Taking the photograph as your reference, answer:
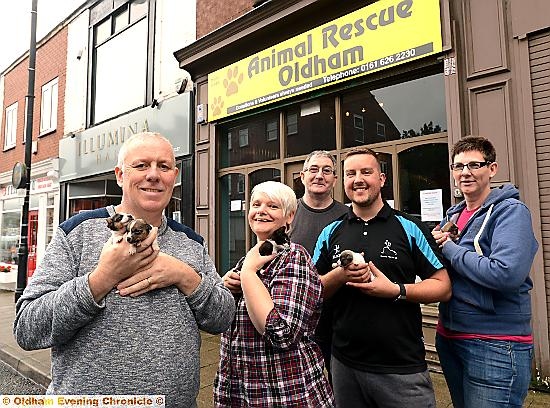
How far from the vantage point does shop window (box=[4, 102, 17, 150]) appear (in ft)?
47.5

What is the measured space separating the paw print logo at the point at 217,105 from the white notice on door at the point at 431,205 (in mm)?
3950

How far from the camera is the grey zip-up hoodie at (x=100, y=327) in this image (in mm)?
1301

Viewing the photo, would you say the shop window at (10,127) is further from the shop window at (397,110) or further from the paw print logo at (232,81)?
the shop window at (397,110)

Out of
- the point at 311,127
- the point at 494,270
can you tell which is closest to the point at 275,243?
the point at 494,270

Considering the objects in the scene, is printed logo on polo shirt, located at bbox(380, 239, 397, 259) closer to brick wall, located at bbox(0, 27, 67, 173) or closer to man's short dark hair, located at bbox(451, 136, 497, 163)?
man's short dark hair, located at bbox(451, 136, 497, 163)

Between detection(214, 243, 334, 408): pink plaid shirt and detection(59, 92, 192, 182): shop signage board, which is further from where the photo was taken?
detection(59, 92, 192, 182): shop signage board

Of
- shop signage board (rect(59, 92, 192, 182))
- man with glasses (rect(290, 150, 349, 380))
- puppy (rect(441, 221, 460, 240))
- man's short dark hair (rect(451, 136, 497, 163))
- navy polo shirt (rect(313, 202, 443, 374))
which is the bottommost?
navy polo shirt (rect(313, 202, 443, 374))

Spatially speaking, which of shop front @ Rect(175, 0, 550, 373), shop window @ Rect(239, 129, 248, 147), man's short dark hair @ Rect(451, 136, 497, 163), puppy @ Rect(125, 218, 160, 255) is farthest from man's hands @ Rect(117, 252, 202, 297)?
shop window @ Rect(239, 129, 248, 147)

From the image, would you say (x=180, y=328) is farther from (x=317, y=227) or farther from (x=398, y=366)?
(x=317, y=227)

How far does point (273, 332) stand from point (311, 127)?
475 centimetres

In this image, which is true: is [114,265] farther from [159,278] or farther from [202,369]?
[202,369]

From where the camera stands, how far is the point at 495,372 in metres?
1.92

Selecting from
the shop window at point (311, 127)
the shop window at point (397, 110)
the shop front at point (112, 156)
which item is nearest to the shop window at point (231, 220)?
the shop front at point (112, 156)

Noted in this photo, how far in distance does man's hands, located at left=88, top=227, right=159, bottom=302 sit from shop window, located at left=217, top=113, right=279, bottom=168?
5.38m
